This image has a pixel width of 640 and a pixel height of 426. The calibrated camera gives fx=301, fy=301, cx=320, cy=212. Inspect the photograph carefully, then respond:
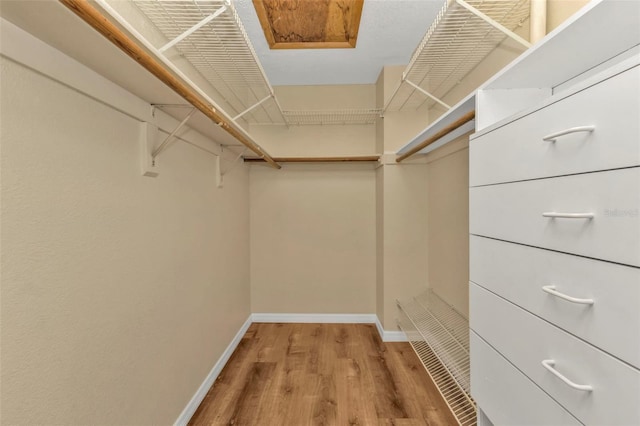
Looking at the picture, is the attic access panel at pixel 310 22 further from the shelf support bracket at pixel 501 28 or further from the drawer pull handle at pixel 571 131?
the drawer pull handle at pixel 571 131

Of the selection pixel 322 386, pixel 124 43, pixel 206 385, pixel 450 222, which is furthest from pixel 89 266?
pixel 450 222

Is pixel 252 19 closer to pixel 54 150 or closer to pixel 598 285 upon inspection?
pixel 54 150

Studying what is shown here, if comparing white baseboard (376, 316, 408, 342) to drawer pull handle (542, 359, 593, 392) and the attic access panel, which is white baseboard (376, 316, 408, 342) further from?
the attic access panel

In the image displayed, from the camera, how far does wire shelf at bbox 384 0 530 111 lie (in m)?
1.38

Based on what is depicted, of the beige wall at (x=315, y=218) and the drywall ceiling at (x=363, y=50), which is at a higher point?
the drywall ceiling at (x=363, y=50)

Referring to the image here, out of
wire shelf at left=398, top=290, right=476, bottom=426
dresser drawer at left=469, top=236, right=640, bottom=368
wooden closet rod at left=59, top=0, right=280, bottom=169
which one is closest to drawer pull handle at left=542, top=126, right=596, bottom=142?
dresser drawer at left=469, top=236, right=640, bottom=368

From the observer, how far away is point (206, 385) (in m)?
1.98

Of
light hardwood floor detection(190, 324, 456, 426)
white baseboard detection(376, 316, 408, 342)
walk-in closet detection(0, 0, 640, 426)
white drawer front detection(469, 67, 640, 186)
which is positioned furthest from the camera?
white baseboard detection(376, 316, 408, 342)

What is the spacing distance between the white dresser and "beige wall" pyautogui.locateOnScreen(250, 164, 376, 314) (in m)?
1.97

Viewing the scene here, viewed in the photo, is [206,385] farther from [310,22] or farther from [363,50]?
[363,50]

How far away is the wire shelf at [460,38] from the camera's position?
54.5 inches

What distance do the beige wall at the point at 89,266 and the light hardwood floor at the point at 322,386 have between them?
1.14ft

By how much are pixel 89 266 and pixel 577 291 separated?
1453 mm

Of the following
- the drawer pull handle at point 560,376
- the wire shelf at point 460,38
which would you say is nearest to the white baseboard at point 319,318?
the wire shelf at point 460,38
